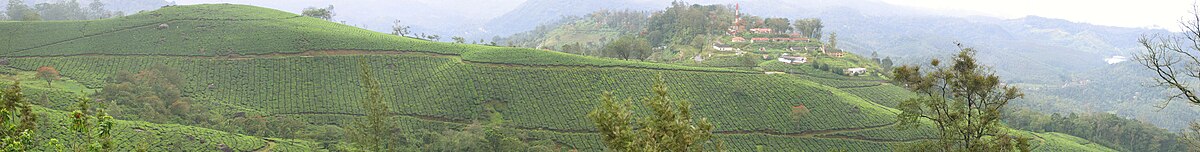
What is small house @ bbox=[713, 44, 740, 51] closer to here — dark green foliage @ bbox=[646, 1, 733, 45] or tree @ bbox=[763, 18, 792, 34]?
dark green foliage @ bbox=[646, 1, 733, 45]

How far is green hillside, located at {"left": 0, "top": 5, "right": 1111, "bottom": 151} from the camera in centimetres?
4938

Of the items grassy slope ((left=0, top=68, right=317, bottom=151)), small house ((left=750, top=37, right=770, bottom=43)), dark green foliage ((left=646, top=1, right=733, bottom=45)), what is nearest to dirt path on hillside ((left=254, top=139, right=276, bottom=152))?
grassy slope ((left=0, top=68, right=317, bottom=151))

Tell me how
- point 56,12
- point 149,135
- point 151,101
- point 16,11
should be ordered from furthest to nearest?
point 56,12 < point 16,11 < point 151,101 < point 149,135

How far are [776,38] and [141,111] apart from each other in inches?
3005

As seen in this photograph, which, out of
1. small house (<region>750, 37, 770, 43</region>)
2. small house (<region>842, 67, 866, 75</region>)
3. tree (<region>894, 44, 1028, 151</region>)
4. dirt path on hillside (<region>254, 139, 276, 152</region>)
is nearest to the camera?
tree (<region>894, 44, 1028, 151</region>)

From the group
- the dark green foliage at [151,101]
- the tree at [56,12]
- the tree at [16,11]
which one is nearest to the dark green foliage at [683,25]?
the dark green foliage at [151,101]

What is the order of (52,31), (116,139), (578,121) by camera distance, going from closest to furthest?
(116,139)
(578,121)
(52,31)

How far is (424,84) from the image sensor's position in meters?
55.1

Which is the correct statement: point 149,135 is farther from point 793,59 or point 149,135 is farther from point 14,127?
point 793,59

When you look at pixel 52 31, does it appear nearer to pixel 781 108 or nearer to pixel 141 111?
pixel 141 111

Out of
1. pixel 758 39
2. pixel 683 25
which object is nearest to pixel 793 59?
pixel 758 39

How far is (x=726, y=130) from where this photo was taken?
50.3m

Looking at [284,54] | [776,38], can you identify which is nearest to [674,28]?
[776,38]

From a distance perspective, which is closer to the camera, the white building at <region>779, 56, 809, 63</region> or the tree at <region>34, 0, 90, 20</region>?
the white building at <region>779, 56, 809, 63</region>
